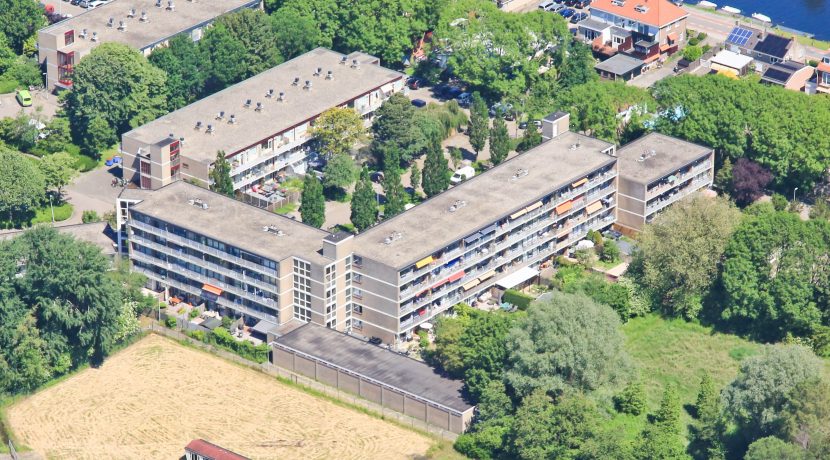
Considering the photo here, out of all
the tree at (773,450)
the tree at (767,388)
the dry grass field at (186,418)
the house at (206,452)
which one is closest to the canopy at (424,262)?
the dry grass field at (186,418)

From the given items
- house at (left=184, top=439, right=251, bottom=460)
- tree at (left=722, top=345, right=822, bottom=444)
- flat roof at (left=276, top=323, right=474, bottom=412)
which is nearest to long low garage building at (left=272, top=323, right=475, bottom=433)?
flat roof at (left=276, top=323, right=474, bottom=412)

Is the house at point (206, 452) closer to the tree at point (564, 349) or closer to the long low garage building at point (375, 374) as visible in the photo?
the long low garage building at point (375, 374)

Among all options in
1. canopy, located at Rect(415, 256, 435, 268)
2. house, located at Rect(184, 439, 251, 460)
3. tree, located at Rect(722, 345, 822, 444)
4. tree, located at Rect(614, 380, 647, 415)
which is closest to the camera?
tree, located at Rect(722, 345, 822, 444)

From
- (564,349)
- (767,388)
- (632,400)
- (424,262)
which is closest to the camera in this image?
(767,388)

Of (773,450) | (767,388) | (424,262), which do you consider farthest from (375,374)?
(773,450)

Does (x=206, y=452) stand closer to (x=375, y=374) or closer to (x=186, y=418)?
(x=186, y=418)

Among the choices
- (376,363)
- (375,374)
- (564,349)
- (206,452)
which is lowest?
(206,452)

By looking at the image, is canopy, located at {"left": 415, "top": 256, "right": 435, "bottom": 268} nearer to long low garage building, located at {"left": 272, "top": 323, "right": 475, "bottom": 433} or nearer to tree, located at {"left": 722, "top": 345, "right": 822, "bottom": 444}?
long low garage building, located at {"left": 272, "top": 323, "right": 475, "bottom": 433}
